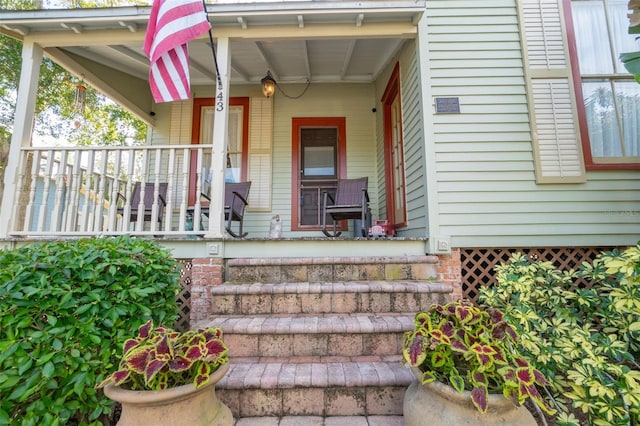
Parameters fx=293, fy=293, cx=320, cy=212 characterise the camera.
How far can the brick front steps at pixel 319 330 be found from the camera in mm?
1634

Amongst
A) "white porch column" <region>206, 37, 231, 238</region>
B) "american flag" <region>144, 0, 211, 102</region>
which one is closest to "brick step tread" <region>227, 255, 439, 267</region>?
"white porch column" <region>206, 37, 231, 238</region>

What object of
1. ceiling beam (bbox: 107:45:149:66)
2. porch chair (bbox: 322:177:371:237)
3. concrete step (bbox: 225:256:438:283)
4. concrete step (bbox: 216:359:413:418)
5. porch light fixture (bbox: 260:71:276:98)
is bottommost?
concrete step (bbox: 216:359:413:418)

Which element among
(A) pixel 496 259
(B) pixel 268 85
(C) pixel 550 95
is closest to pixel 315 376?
(A) pixel 496 259

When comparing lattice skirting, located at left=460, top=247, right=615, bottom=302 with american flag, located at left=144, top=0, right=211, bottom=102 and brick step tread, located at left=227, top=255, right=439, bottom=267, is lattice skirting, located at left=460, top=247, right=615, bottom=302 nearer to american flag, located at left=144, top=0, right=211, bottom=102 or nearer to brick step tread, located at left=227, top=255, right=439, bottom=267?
brick step tread, located at left=227, top=255, right=439, bottom=267

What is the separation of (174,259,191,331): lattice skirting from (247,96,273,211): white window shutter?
79.2 inches

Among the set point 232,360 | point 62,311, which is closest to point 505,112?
point 232,360

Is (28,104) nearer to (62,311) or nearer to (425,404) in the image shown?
(62,311)

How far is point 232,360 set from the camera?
1957 millimetres

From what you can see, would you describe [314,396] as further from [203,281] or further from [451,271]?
[451,271]

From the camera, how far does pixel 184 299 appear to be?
2844mm

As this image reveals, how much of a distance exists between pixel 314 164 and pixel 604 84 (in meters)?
3.72

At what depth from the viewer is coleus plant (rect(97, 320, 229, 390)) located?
1268mm

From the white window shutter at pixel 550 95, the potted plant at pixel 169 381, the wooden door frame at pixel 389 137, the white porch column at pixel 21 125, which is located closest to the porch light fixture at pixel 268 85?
the wooden door frame at pixel 389 137

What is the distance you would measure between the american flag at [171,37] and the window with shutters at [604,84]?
3806 millimetres
